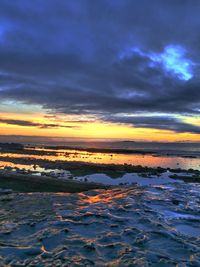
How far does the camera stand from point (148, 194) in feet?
57.9

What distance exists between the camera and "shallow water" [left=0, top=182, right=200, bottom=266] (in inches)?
314

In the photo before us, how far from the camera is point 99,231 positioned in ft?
33.9

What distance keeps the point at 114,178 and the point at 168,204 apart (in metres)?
19.7

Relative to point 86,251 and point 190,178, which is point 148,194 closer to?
point 86,251

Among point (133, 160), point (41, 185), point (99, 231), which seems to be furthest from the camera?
point (133, 160)

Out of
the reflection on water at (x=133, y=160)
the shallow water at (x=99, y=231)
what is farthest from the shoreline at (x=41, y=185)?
the reflection on water at (x=133, y=160)

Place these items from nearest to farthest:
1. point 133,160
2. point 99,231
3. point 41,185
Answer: point 99,231
point 41,185
point 133,160

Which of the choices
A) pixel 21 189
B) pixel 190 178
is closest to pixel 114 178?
pixel 190 178

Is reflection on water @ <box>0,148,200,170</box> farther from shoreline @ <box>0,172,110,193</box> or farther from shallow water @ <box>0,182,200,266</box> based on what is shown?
shallow water @ <box>0,182,200,266</box>

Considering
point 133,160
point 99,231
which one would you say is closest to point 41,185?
point 99,231

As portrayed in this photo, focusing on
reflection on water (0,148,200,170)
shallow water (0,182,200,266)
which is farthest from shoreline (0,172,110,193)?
reflection on water (0,148,200,170)

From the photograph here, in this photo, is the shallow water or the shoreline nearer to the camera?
the shallow water

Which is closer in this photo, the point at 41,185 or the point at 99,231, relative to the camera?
the point at 99,231

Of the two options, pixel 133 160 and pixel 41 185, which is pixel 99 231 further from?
pixel 133 160
